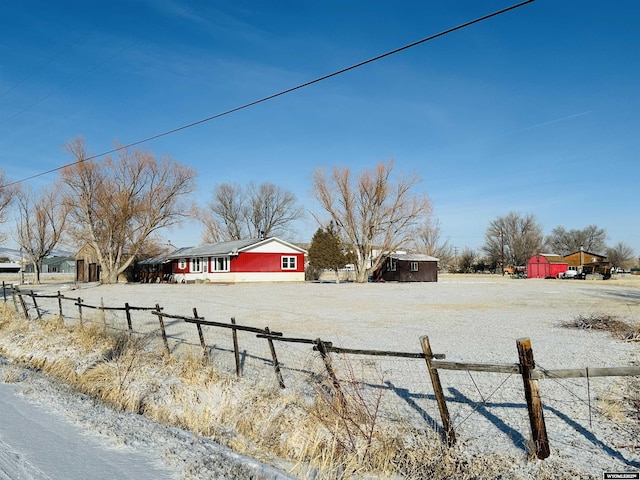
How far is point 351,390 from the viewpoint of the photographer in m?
6.47

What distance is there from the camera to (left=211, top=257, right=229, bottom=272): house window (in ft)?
145

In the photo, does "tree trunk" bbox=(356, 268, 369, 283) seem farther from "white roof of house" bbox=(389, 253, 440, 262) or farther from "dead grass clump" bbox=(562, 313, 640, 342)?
"dead grass clump" bbox=(562, 313, 640, 342)

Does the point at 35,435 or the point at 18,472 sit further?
the point at 35,435

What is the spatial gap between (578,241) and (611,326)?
108523mm

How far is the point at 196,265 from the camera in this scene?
4781 centimetres

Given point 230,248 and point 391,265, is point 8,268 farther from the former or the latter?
point 391,265

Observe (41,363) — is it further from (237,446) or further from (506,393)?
(506,393)

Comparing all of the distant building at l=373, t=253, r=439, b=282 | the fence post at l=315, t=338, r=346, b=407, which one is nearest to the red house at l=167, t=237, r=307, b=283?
the distant building at l=373, t=253, r=439, b=282

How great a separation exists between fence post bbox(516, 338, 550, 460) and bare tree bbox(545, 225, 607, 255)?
116 m

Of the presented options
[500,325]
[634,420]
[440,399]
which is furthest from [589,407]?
[500,325]

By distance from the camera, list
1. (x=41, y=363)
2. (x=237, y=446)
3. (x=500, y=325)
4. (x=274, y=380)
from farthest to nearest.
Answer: (x=500, y=325), (x=41, y=363), (x=274, y=380), (x=237, y=446)

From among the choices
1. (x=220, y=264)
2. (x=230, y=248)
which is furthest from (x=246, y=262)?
(x=220, y=264)

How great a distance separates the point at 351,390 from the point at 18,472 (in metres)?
3.94

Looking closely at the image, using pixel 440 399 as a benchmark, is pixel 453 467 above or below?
A: below
